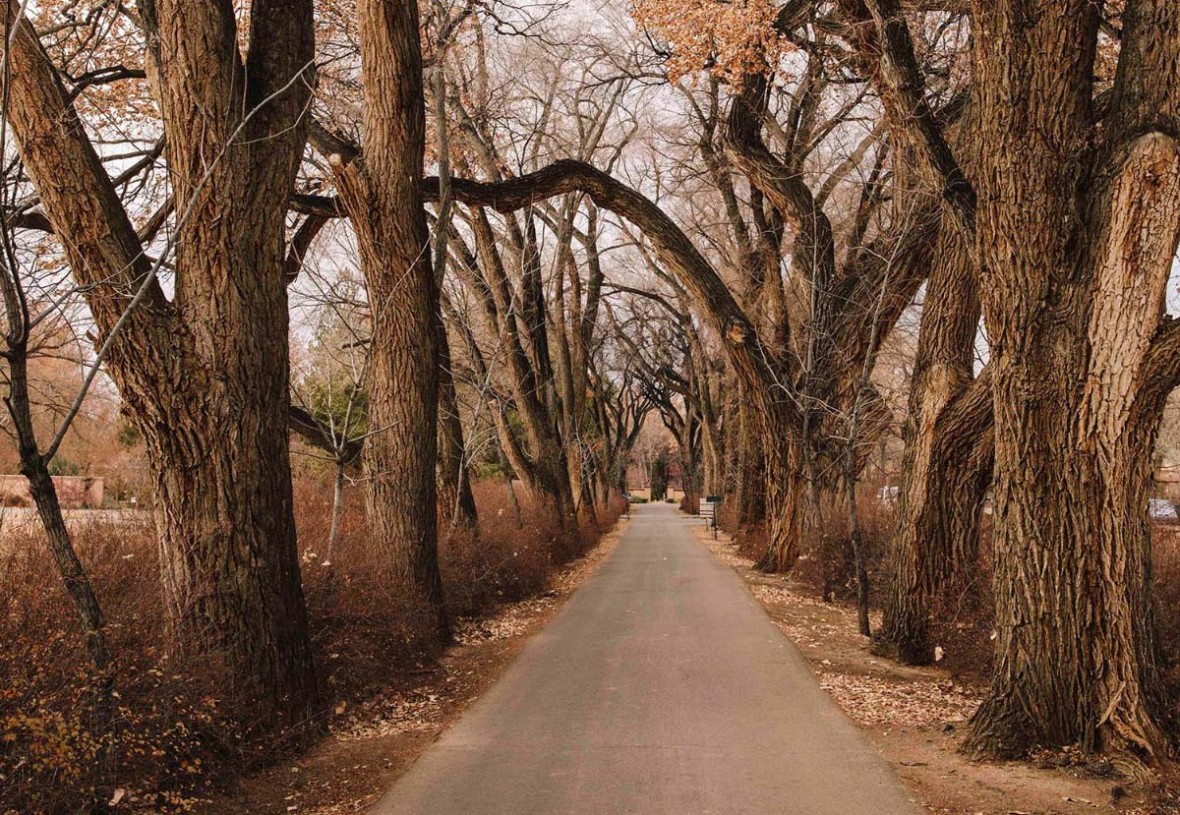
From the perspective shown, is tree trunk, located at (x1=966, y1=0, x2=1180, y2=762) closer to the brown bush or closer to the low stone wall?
the brown bush

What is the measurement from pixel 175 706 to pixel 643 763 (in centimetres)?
283

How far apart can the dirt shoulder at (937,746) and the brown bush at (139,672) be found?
4.00 m

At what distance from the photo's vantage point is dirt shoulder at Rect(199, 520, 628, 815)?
18.9ft

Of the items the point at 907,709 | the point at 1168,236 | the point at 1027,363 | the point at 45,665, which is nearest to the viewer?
the point at 45,665

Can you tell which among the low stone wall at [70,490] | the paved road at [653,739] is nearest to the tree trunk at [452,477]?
the paved road at [653,739]

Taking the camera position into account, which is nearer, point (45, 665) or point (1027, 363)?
point (45, 665)

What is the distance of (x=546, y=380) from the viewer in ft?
78.2

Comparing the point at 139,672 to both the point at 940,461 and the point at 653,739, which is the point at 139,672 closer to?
the point at 653,739

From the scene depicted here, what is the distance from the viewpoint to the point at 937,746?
700 cm

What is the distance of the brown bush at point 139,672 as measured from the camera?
4.50 meters

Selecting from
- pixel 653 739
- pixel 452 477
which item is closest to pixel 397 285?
Result: pixel 452 477

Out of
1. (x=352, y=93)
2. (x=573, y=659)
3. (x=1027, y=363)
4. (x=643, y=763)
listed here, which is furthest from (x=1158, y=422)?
(x=352, y=93)

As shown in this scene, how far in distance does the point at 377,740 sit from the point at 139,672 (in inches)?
85.1

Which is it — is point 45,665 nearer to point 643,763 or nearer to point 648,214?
point 643,763
